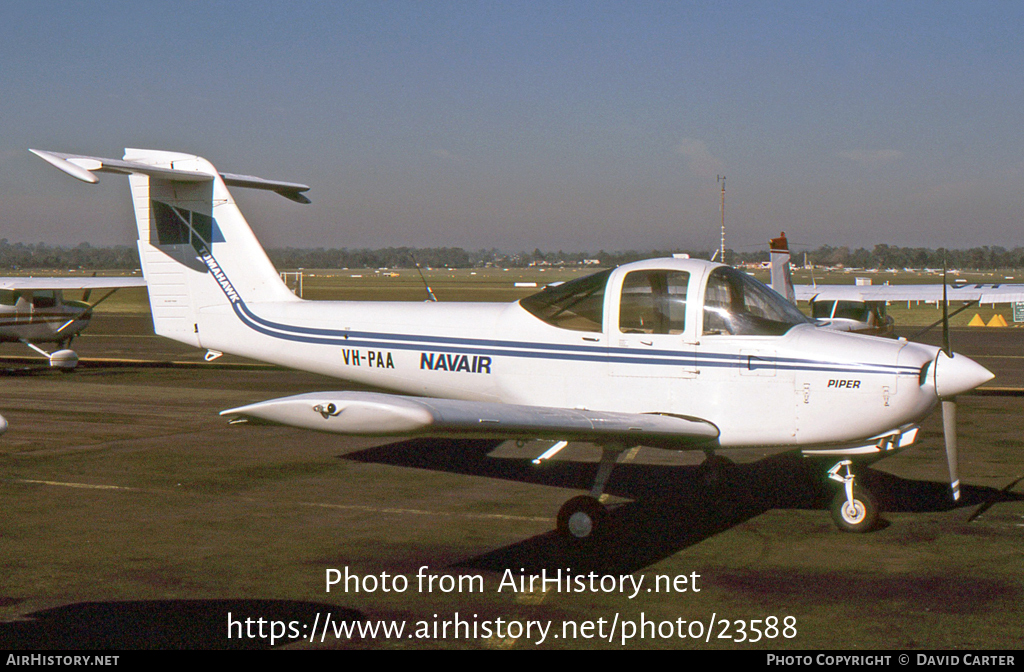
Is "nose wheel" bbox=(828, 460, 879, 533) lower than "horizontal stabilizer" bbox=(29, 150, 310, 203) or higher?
lower

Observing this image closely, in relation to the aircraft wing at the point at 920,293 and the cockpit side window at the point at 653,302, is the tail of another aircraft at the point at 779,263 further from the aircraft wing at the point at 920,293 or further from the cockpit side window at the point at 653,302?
the cockpit side window at the point at 653,302

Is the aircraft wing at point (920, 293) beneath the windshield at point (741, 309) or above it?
beneath

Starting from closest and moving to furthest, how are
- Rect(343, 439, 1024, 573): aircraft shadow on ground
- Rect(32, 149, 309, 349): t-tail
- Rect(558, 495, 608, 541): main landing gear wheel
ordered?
Rect(343, 439, 1024, 573): aircraft shadow on ground, Rect(558, 495, 608, 541): main landing gear wheel, Rect(32, 149, 309, 349): t-tail

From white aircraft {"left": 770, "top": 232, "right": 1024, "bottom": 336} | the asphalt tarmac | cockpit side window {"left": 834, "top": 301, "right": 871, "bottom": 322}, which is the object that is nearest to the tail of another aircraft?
white aircraft {"left": 770, "top": 232, "right": 1024, "bottom": 336}

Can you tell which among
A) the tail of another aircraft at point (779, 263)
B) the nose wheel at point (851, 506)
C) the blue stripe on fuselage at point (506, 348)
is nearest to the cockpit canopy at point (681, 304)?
the blue stripe on fuselage at point (506, 348)

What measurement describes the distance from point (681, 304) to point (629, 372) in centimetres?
76

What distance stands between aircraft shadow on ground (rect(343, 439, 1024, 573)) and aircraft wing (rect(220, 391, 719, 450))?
89 cm

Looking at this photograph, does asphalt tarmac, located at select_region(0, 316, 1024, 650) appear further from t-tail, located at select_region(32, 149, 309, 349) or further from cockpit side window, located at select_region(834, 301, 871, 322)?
A: cockpit side window, located at select_region(834, 301, 871, 322)

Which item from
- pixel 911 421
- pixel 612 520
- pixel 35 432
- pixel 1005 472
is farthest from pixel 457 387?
pixel 35 432

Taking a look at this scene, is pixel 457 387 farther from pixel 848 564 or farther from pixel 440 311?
pixel 848 564

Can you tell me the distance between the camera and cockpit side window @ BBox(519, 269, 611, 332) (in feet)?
27.9

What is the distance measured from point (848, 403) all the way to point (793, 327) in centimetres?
83

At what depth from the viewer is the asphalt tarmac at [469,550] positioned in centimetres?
584

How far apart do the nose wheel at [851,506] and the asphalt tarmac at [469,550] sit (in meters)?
0.14
